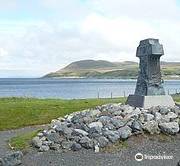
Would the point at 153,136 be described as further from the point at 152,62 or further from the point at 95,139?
the point at 152,62

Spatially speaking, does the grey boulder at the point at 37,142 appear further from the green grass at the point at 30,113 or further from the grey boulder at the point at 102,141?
the green grass at the point at 30,113

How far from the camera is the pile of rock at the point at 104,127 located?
16516 mm

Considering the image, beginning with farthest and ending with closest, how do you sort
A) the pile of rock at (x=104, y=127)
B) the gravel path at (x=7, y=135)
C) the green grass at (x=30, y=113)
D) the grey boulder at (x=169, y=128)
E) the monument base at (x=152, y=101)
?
the green grass at (x=30, y=113) → the monument base at (x=152, y=101) → the grey boulder at (x=169, y=128) → the gravel path at (x=7, y=135) → the pile of rock at (x=104, y=127)

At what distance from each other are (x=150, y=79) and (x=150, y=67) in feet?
1.84

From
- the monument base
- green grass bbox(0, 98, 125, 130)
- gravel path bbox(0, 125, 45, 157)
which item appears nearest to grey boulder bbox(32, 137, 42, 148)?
gravel path bbox(0, 125, 45, 157)

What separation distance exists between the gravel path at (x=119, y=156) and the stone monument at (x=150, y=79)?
337 centimetres

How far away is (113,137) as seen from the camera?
55.0 ft

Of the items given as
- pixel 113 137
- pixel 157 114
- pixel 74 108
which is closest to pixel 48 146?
pixel 113 137

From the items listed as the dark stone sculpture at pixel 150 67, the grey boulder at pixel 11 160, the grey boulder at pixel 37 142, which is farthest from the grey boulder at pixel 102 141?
the dark stone sculpture at pixel 150 67

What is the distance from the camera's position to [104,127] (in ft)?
57.0

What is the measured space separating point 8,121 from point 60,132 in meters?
6.41

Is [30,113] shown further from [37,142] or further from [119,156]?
[119,156]

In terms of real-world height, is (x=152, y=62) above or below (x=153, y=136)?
above

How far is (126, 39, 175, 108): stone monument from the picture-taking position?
20.4 meters
